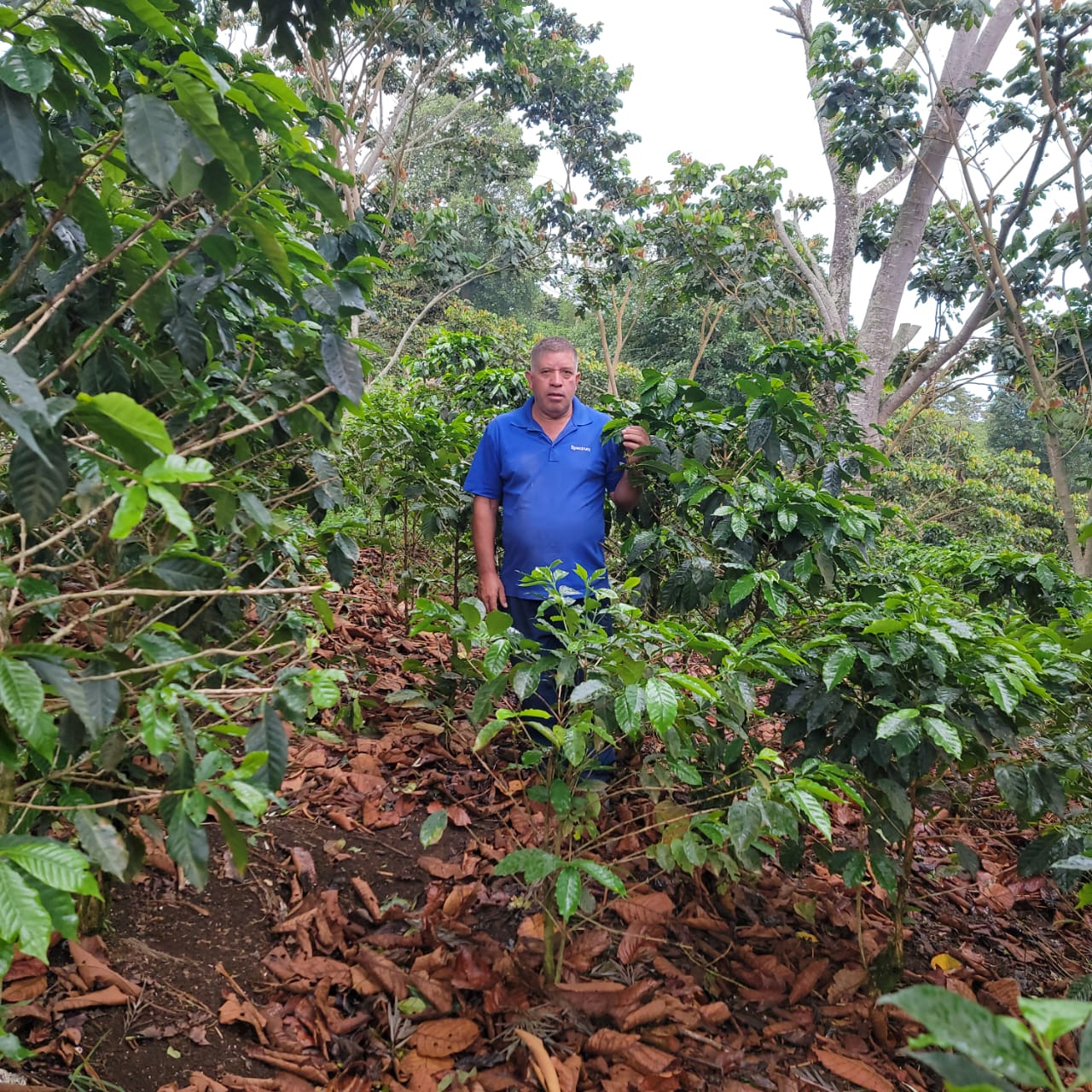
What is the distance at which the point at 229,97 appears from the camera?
1150 mm

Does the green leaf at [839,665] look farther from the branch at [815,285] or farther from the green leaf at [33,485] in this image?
the branch at [815,285]

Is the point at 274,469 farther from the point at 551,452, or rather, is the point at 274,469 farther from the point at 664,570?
the point at 664,570

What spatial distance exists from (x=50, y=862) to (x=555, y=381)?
7.93ft

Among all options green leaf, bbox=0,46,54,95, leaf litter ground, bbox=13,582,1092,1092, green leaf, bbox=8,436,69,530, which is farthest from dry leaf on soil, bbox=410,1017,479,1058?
green leaf, bbox=0,46,54,95

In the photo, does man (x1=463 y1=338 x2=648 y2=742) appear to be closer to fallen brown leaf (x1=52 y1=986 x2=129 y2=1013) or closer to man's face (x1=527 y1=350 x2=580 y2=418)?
man's face (x1=527 y1=350 x2=580 y2=418)

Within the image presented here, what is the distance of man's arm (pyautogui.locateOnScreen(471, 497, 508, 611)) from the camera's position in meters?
3.04

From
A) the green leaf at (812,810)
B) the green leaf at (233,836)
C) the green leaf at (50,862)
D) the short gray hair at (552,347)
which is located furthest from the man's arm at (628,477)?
the green leaf at (50,862)

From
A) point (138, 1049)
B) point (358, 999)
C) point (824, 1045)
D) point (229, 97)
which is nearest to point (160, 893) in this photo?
point (138, 1049)

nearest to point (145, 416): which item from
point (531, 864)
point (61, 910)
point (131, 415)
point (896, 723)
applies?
point (131, 415)

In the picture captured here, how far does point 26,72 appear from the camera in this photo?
3.37 ft

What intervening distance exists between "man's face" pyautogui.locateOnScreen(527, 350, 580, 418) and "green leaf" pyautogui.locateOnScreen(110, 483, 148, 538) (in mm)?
2209

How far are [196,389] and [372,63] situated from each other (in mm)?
9963

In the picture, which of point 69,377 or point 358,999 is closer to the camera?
point 69,377

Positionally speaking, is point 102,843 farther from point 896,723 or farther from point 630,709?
point 896,723
